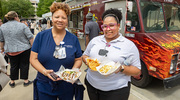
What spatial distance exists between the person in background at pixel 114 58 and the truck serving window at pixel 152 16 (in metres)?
1.89

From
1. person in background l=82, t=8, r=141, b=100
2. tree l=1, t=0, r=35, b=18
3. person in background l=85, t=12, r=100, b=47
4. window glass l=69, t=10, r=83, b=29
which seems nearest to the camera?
person in background l=82, t=8, r=141, b=100

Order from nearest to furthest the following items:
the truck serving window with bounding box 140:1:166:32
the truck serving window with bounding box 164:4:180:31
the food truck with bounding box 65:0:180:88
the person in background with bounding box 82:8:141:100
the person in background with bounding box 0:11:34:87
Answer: the person in background with bounding box 82:8:141:100 → the food truck with bounding box 65:0:180:88 → the person in background with bounding box 0:11:34:87 → the truck serving window with bounding box 140:1:166:32 → the truck serving window with bounding box 164:4:180:31

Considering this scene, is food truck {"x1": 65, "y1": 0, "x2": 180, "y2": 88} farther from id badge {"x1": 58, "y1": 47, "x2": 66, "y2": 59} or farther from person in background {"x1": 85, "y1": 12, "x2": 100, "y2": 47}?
id badge {"x1": 58, "y1": 47, "x2": 66, "y2": 59}

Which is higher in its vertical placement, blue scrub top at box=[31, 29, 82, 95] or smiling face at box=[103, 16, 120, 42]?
smiling face at box=[103, 16, 120, 42]

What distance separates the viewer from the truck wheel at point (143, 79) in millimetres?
3275

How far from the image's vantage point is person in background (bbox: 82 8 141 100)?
1.54 metres

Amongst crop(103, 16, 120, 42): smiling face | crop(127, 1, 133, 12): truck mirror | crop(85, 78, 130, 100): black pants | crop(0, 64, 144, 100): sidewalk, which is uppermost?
crop(127, 1, 133, 12): truck mirror

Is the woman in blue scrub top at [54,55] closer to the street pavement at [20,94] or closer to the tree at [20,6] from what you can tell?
the street pavement at [20,94]

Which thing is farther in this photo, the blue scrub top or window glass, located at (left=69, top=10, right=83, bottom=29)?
window glass, located at (left=69, top=10, right=83, bottom=29)

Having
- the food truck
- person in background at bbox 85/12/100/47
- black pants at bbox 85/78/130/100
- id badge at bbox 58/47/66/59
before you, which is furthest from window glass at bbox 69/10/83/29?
black pants at bbox 85/78/130/100

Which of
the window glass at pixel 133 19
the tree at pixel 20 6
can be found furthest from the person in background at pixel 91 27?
the tree at pixel 20 6

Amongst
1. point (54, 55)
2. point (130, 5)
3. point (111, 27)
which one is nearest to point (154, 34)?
point (130, 5)

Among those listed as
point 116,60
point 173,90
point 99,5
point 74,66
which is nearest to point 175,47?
point 173,90

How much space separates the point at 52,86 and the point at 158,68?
2.39 m
